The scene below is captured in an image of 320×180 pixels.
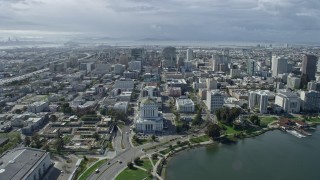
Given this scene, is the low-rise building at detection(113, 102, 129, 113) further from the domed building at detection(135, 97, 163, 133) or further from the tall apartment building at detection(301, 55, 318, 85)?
the tall apartment building at detection(301, 55, 318, 85)

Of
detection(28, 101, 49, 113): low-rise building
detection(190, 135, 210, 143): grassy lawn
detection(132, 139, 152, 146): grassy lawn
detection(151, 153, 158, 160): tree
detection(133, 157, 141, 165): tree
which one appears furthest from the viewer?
detection(28, 101, 49, 113): low-rise building

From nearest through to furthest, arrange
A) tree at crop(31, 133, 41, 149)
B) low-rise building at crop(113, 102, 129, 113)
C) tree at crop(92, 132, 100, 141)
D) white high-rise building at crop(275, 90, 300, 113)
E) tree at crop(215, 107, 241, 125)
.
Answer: tree at crop(31, 133, 41, 149), tree at crop(92, 132, 100, 141), tree at crop(215, 107, 241, 125), low-rise building at crop(113, 102, 129, 113), white high-rise building at crop(275, 90, 300, 113)

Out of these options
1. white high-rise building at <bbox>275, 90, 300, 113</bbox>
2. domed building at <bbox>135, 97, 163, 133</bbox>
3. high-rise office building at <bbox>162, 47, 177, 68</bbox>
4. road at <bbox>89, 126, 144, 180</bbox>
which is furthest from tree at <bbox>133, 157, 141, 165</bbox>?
high-rise office building at <bbox>162, 47, 177, 68</bbox>

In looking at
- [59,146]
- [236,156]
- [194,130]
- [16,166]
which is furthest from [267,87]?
[16,166]

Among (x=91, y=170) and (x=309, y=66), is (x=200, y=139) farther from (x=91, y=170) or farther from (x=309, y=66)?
(x=309, y=66)

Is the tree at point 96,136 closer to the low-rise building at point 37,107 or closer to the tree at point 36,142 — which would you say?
the tree at point 36,142
